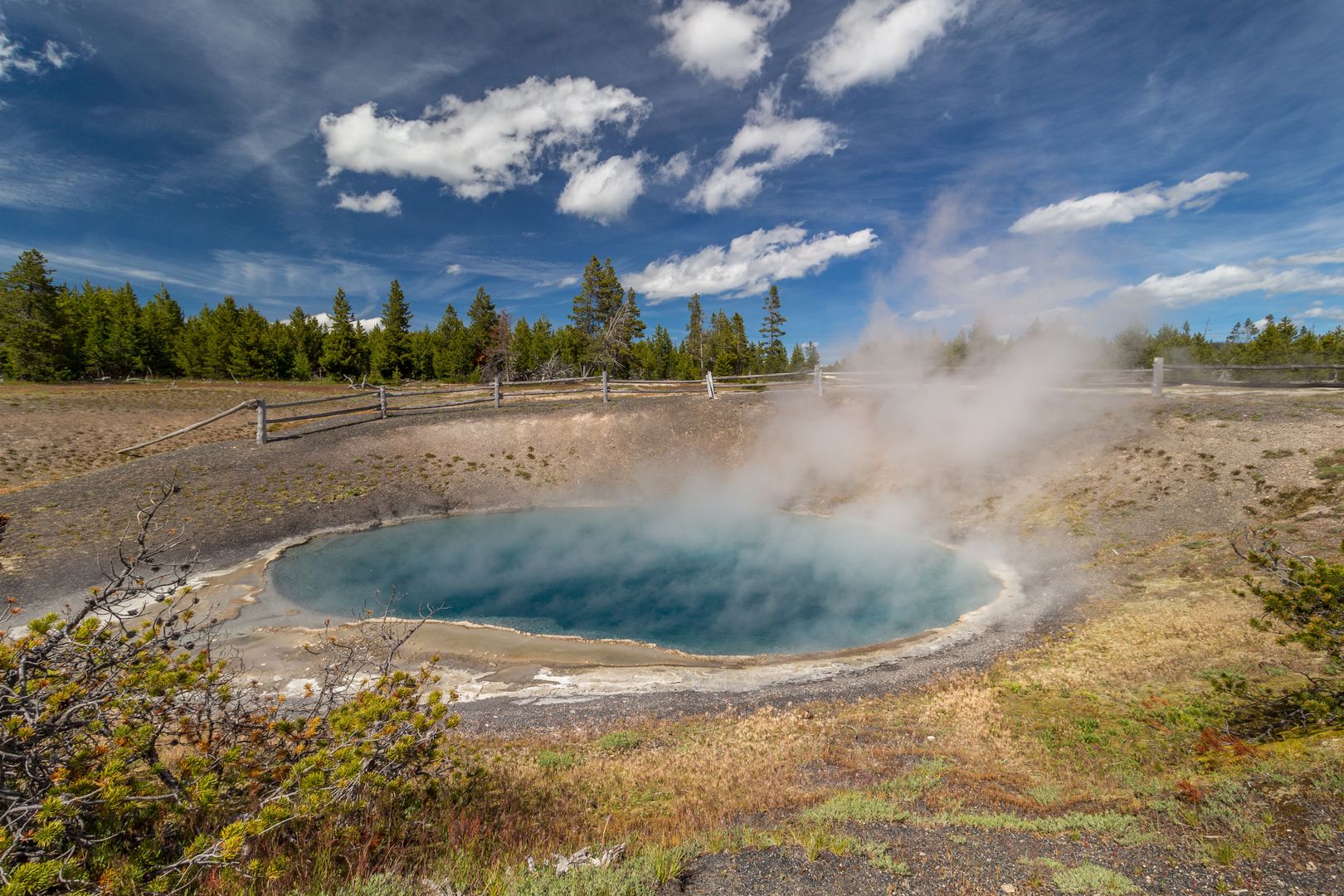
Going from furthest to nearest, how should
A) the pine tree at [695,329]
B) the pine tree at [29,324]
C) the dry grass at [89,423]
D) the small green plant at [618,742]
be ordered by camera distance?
1. the pine tree at [695,329]
2. the pine tree at [29,324]
3. the dry grass at [89,423]
4. the small green plant at [618,742]

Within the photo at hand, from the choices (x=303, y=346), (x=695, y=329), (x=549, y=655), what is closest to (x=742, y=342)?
(x=695, y=329)

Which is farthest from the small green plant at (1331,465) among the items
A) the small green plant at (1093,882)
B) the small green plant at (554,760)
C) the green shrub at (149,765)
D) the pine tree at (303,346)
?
the pine tree at (303,346)

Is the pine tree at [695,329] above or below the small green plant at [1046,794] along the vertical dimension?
above

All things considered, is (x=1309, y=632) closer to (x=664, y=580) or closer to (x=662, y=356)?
(x=664, y=580)

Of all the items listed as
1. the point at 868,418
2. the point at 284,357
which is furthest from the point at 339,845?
the point at 284,357

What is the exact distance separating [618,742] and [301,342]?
7256 centimetres

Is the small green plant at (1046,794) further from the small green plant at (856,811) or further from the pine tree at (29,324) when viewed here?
the pine tree at (29,324)

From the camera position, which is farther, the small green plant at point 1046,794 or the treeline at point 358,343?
the treeline at point 358,343

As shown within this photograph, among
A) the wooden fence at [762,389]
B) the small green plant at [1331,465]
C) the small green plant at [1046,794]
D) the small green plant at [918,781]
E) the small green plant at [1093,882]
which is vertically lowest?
the small green plant at [918,781]

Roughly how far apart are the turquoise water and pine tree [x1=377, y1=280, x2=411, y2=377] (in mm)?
54133

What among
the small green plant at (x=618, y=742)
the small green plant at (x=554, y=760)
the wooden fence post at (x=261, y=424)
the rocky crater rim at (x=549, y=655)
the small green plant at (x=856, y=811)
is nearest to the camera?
the small green plant at (x=856, y=811)

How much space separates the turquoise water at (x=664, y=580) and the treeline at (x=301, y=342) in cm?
3850

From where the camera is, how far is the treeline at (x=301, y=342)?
43688 millimetres

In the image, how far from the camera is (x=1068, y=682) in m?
9.18
